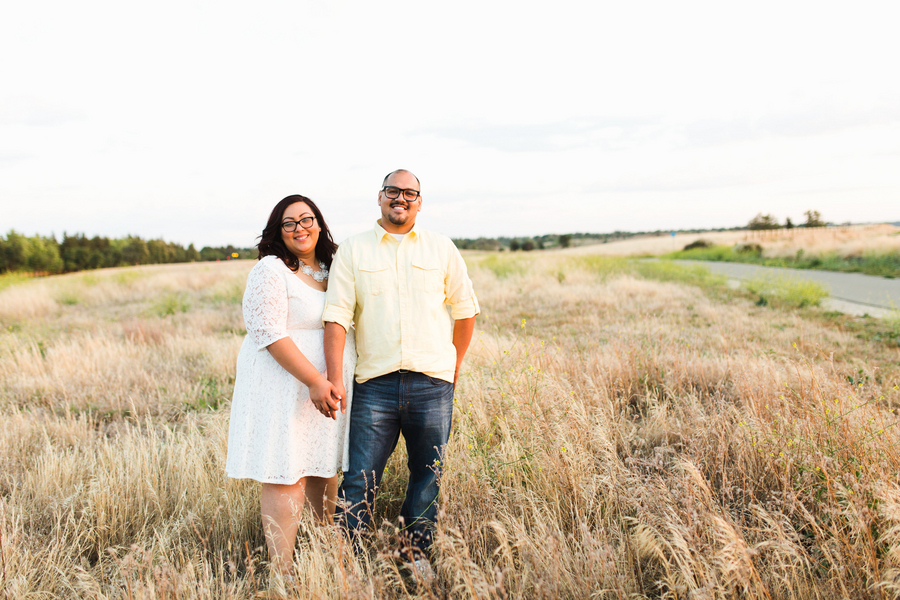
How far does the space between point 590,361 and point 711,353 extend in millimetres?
2047

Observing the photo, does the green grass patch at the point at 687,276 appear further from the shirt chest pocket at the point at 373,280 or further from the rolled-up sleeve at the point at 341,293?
the rolled-up sleeve at the point at 341,293

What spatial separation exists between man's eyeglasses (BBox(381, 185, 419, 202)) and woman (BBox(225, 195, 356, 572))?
0.47m

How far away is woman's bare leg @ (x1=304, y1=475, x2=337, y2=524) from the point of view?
9.08 ft

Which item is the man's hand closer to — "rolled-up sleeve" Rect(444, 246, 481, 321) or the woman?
the woman

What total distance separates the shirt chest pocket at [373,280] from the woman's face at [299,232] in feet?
1.19

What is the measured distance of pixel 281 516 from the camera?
2.49 meters

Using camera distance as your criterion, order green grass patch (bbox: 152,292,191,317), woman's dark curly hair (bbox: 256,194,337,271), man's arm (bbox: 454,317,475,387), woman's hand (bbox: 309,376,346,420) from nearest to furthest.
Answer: woman's hand (bbox: 309,376,346,420), woman's dark curly hair (bbox: 256,194,337,271), man's arm (bbox: 454,317,475,387), green grass patch (bbox: 152,292,191,317)

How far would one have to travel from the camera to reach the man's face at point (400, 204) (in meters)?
2.58

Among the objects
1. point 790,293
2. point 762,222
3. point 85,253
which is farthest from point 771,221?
point 85,253

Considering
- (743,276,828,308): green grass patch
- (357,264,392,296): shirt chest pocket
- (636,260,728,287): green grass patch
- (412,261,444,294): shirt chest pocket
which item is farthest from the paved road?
(357,264,392,296): shirt chest pocket

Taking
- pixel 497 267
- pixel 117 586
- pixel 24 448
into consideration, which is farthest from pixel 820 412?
pixel 497 267

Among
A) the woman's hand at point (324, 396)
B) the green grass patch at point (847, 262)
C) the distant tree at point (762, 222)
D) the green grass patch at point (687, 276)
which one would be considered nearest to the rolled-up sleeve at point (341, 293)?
the woman's hand at point (324, 396)

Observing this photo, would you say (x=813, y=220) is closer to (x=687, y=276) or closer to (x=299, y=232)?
(x=687, y=276)

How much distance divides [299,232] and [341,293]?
427 mm
